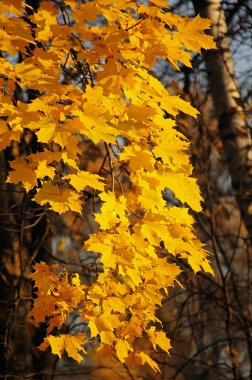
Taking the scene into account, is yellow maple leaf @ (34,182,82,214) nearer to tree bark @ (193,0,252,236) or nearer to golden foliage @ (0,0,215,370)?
golden foliage @ (0,0,215,370)

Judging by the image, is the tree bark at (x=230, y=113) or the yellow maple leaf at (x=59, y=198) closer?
the yellow maple leaf at (x=59, y=198)

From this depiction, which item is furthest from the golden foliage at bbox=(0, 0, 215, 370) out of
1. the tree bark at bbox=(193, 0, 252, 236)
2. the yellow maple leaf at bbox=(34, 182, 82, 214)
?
the tree bark at bbox=(193, 0, 252, 236)

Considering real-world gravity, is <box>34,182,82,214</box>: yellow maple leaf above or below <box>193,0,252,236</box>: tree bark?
below

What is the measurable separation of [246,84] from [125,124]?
394 centimetres

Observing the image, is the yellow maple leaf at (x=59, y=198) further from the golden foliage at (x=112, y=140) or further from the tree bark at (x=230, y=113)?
the tree bark at (x=230, y=113)

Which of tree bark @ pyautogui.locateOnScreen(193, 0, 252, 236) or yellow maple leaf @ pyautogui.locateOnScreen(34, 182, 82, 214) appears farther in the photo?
tree bark @ pyautogui.locateOnScreen(193, 0, 252, 236)

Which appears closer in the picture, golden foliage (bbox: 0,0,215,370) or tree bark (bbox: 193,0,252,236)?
golden foliage (bbox: 0,0,215,370)

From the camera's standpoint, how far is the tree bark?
391 centimetres

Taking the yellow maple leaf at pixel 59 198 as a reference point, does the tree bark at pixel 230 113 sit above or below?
above

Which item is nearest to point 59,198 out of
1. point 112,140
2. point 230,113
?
point 112,140

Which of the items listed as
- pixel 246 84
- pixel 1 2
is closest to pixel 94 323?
pixel 1 2

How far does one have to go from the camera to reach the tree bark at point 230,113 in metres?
3.91

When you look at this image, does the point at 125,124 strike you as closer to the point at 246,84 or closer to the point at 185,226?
the point at 185,226

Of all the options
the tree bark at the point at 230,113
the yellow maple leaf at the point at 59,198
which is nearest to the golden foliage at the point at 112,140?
the yellow maple leaf at the point at 59,198
